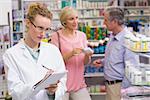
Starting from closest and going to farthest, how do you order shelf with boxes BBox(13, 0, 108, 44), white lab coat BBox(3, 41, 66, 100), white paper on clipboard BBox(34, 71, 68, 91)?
white paper on clipboard BBox(34, 71, 68, 91) < white lab coat BBox(3, 41, 66, 100) < shelf with boxes BBox(13, 0, 108, 44)

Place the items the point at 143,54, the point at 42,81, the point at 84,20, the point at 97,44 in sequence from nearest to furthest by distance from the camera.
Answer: the point at 42,81 < the point at 143,54 < the point at 97,44 < the point at 84,20

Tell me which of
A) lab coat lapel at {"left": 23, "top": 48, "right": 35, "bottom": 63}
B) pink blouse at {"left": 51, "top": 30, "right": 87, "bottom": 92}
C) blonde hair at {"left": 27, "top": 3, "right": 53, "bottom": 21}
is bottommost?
pink blouse at {"left": 51, "top": 30, "right": 87, "bottom": 92}

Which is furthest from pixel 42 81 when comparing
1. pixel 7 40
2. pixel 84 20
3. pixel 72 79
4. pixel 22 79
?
pixel 84 20

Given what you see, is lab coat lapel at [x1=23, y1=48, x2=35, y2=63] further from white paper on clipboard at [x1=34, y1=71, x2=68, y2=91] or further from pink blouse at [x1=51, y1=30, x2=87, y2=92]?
pink blouse at [x1=51, y1=30, x2=87, y2=92]

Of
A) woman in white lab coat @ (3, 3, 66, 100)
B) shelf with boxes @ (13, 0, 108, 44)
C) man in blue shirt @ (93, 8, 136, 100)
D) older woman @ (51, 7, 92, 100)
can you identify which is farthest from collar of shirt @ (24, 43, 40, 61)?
shelf with boxes @ (13, 0, 108, 44)

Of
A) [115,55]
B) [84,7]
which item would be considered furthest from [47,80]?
[84,7]

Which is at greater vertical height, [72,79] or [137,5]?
[137,5]

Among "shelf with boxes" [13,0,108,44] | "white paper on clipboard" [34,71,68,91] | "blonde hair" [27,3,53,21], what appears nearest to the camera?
"white paper on clipboard" [34,71,68,91]

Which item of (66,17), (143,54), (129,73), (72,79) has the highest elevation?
(66,17)

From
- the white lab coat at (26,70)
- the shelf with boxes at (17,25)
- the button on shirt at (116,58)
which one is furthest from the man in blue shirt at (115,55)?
A: the shelf with boxes at (17,25)

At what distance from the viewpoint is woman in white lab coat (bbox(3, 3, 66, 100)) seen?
8.10 feet

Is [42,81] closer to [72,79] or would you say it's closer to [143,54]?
[143,54]

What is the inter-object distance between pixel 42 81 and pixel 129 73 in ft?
2.83

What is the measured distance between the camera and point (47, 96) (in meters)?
2.63
